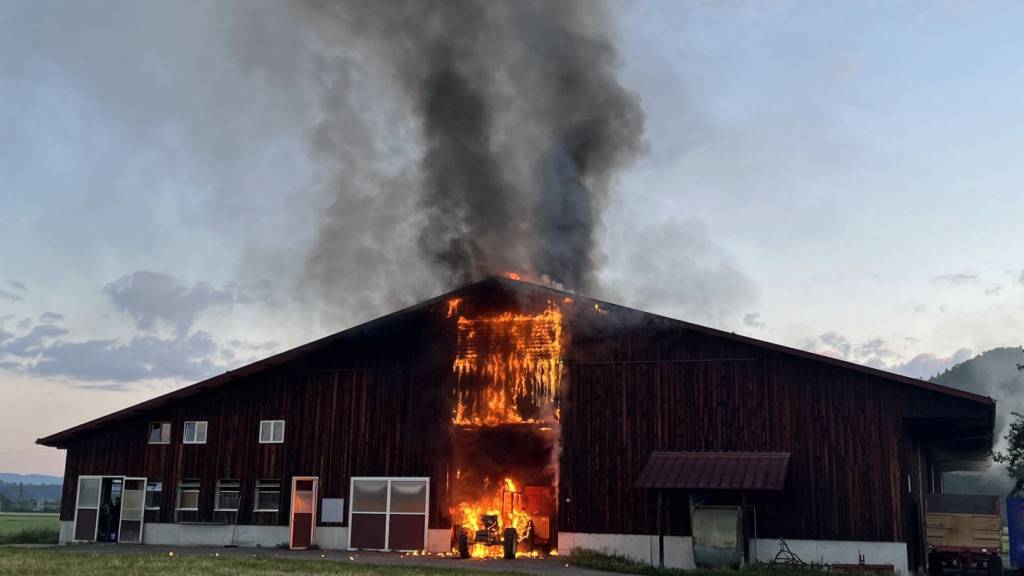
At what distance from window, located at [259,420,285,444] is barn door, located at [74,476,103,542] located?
6430 mm

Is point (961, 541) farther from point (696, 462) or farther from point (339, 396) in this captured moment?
point (339, 396)

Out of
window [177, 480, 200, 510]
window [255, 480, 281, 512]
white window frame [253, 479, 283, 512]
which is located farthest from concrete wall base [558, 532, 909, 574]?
window [177, 480, 200, 510]

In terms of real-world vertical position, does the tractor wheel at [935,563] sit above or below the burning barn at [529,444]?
below

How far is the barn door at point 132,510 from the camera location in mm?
31000

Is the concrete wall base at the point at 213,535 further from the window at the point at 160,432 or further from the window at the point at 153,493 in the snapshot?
the window at the point at 160,432

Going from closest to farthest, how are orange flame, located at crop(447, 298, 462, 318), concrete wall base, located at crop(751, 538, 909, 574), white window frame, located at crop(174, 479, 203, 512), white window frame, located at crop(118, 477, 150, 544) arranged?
concrete wall base, located at crop(751, 538, 909, 574) < orange flame, located at crop(447, 298, 462, 318) < white window frame, located at crop(174, 479, 203, 512) < white window frame, located at crop(118, 477, 150, 544)

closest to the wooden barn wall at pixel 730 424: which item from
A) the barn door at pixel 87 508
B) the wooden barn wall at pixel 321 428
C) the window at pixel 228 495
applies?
the wooden barn wall at pixel 321 428

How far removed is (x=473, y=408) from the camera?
28234 millimetres

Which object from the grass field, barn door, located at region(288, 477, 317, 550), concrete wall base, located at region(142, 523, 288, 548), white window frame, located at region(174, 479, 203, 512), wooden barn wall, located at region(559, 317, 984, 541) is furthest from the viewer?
the grass field

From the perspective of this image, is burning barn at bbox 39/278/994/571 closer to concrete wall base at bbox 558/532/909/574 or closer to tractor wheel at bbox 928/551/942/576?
concrete wall base at bbox 558/532/909/574

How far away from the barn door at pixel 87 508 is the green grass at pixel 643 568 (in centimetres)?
1716

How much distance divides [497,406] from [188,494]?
37.7 feet

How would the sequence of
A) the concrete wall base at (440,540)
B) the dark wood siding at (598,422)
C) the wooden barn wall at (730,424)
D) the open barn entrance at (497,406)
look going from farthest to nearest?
1. the concrete wall base at (440,540)
2. the open barn entrance at (497,406)
3. the dark wood siding at (598,422)
4. the wooden barn wall at (730,424)

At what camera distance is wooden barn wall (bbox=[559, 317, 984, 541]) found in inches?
938
